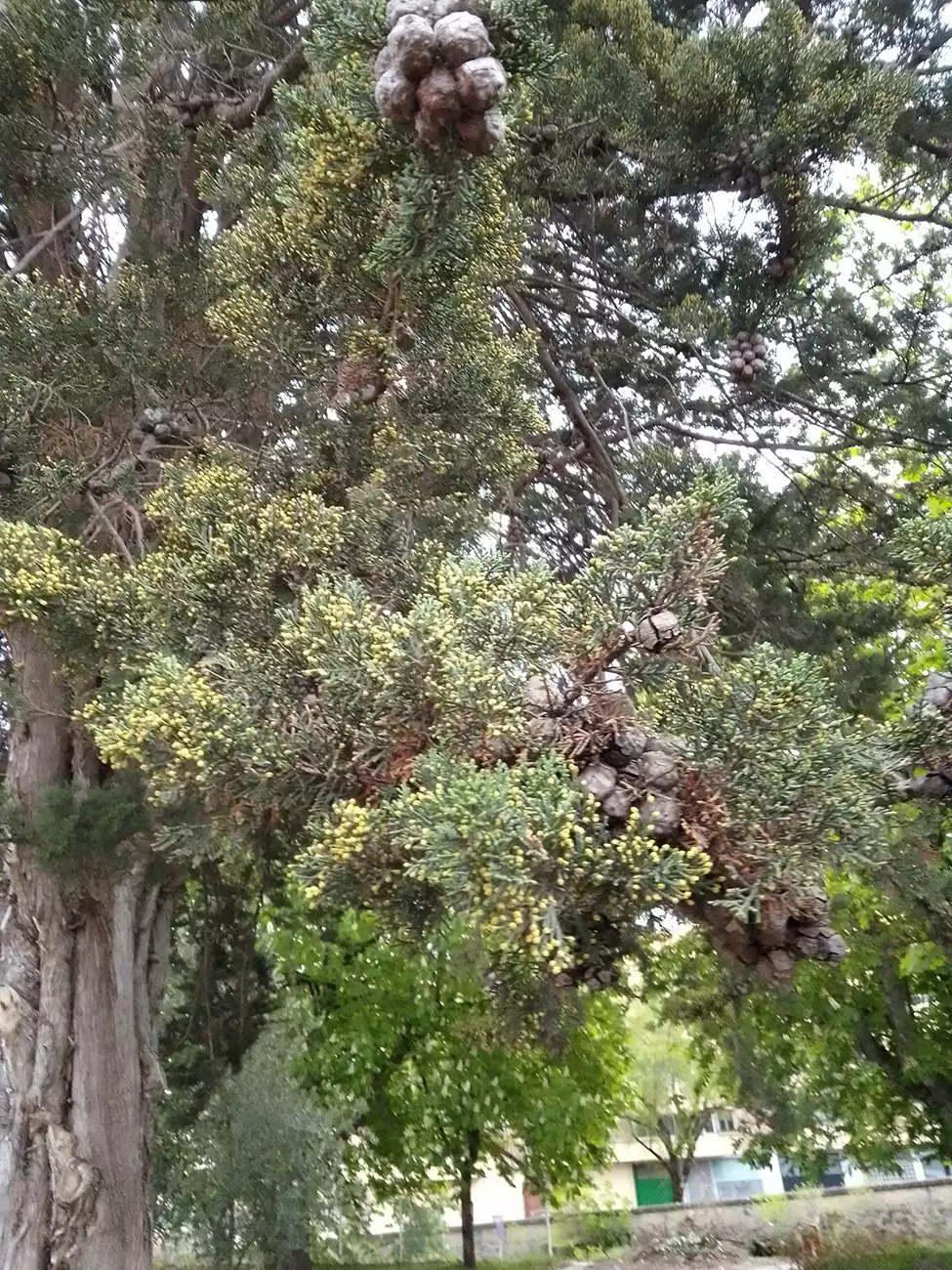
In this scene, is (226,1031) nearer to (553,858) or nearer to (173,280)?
(173,280)

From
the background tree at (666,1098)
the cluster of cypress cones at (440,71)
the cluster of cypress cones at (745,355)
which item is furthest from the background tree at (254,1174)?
the background tree at (666,1098)

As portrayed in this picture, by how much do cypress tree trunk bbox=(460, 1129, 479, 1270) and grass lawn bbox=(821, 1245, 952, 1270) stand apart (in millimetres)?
4221

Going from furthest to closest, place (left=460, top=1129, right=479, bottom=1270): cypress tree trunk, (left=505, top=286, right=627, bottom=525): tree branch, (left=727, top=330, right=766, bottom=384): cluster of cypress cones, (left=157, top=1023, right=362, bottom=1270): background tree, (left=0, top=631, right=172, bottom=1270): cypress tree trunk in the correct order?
1. (left=460, top=1129, right=479, bottom=1270): cypress tree trunk
2. (left=157, top=1023, right=362, bottom=1270): background tree
3. (left=505, top=286, right=627, bottom=525): tree branch
4. (left=727, top=330, right=766, bottom=384): cluster of cypress cones
5. (left=0, top=631, right=172, bottom=1270): cypress tree trunk

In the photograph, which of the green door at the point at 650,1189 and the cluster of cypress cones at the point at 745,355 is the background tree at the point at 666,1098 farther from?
the cluster of cypress cones at the point at 745,355

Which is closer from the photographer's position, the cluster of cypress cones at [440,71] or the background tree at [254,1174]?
the cluster of cypress cones at [440,71]

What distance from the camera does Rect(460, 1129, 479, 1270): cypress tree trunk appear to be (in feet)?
42.1

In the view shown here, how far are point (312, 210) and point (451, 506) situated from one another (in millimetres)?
1043

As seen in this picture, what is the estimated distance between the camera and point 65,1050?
4.91m

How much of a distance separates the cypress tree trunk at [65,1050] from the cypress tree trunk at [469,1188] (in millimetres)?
8665

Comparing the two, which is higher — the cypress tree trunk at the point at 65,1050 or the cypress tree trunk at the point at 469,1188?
the cypress tree trunk at the point at 65,1050

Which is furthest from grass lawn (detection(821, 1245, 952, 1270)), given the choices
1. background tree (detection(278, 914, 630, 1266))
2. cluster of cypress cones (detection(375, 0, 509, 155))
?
cluster of cypress cones (detection(375, 0, 509, 155))

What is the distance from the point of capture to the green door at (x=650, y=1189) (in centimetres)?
3077

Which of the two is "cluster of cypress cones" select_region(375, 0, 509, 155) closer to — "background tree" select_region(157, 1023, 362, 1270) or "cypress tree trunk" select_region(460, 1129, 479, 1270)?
"background tree" select_region(157, 1023, 362, 1270)

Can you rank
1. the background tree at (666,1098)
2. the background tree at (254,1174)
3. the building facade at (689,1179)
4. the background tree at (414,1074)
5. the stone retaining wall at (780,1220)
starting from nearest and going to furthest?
the background tree at (254,1174) → the background tree at (414,1074) → the stone retaining wall at (780,1220) → the background tree at (666,1098) → the building facade at (689,1179)
